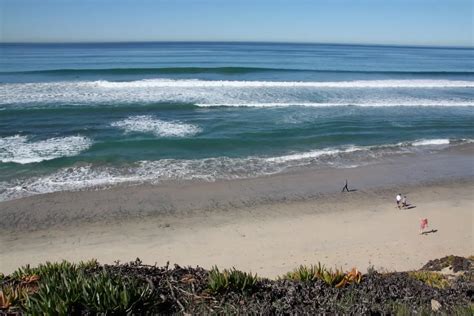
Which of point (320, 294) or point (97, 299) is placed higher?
point (97, 299)

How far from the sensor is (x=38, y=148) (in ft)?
64.7

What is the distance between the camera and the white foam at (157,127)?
23.0 m

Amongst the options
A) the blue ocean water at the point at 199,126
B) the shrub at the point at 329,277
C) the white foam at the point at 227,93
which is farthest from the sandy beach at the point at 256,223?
the white foam at the point at 227,93

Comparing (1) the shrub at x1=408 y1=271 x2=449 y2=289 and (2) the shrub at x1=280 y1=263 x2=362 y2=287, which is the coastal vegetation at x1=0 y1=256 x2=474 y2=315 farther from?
(1) the shrub at x1=408 y1=271 x2=449 y2=289

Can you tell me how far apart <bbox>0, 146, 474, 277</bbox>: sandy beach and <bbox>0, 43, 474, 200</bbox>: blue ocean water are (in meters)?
1.54

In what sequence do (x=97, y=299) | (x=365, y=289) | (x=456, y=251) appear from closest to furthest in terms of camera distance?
(x=97, y=299), (x=365, y=289), (x=456, y=251)

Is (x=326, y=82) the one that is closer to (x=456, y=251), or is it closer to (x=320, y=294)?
(x=456, y=251)

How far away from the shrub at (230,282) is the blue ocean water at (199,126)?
36.5ft

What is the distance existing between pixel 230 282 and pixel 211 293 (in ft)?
1.00

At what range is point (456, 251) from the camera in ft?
38.2

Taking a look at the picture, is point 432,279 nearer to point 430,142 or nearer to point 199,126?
point 430,142

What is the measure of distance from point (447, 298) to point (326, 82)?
129ft

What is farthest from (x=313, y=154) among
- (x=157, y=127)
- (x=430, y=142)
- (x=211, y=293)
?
(x=211, y=293)

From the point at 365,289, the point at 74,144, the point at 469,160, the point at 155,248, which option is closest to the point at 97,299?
the point at 365,289
